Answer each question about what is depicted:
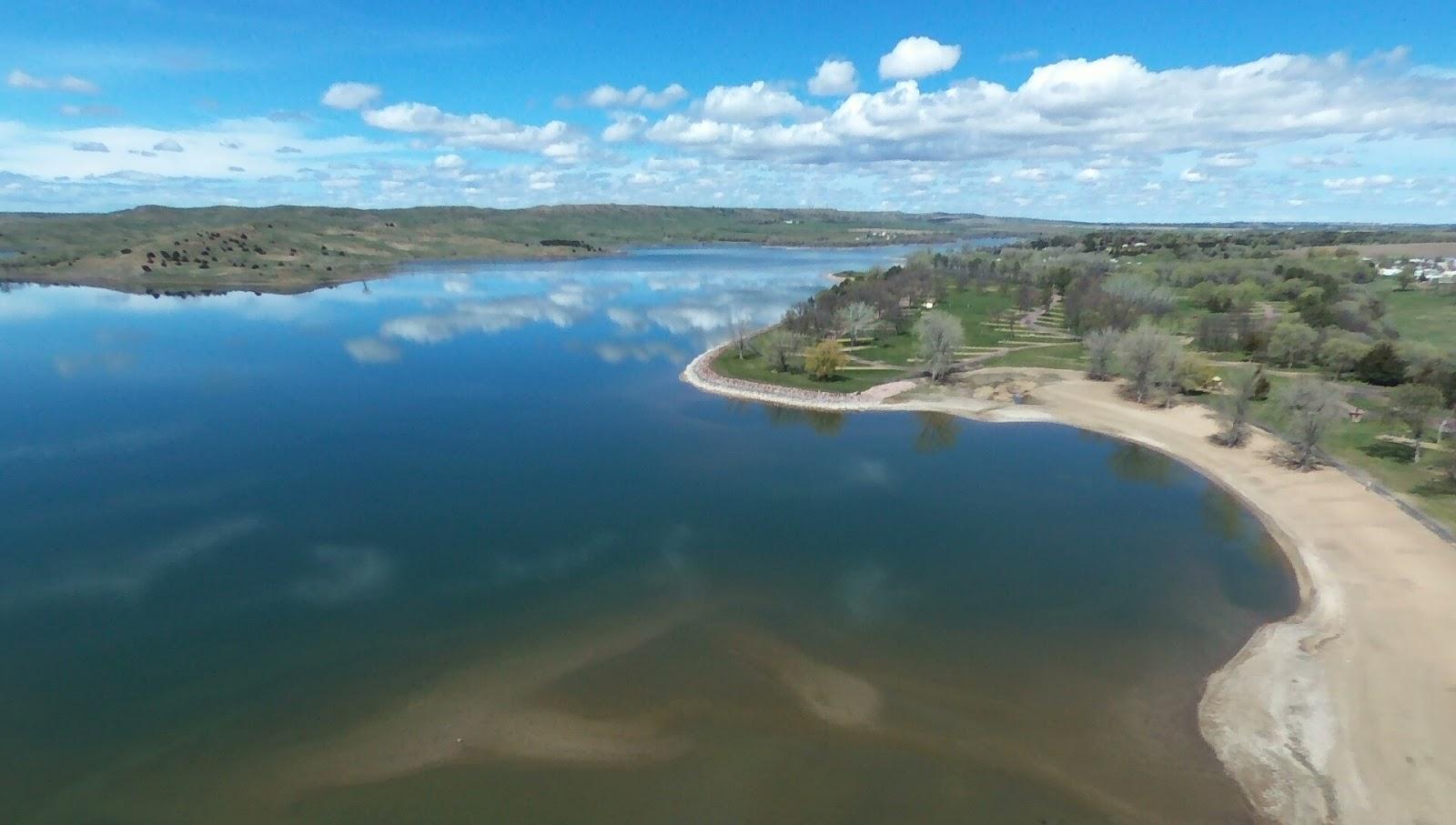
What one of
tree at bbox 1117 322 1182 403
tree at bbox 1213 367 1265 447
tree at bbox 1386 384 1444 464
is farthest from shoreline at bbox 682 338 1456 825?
tree at bbox 1117 322 1182 403

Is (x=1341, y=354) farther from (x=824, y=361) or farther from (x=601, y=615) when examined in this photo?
(x=601, y=615)

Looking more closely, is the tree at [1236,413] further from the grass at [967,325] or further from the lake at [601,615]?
the grass at [967,325]

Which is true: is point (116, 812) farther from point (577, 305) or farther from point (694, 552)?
point (577, 305)

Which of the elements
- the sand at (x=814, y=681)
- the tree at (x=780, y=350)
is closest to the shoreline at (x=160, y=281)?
the tree at (x=780, y=350)

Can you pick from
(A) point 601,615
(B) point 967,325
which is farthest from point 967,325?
(A) point 601,615

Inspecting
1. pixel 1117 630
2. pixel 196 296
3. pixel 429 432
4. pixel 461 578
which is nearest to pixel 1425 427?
pixel 1117 630
